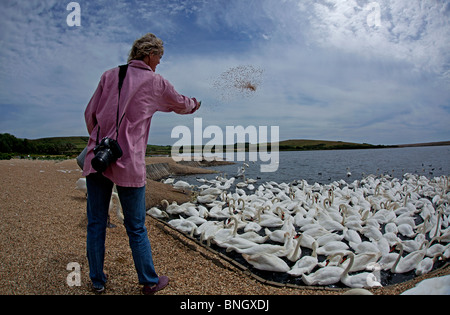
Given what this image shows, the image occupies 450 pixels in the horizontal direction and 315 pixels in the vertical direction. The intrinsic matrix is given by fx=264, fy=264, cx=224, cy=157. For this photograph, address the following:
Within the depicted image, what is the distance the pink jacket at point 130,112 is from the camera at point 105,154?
8cm

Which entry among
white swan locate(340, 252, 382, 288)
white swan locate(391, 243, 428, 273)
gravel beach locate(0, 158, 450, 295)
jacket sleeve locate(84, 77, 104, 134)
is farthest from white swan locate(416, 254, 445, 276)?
jacket sleeve locate(84, 77, 104, 134)

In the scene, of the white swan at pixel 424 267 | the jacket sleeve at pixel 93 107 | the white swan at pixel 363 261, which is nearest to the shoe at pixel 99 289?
the jacket sleeve at pixel 93 107

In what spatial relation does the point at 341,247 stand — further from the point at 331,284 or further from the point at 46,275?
the point at 46,275

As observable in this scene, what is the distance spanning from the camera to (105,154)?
2.36 m

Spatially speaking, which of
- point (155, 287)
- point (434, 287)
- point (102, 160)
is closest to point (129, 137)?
point (102, 160)

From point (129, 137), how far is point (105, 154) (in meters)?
0.30

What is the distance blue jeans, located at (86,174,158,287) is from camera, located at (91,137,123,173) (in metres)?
0.29

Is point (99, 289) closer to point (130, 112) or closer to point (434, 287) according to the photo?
point (130, 112)

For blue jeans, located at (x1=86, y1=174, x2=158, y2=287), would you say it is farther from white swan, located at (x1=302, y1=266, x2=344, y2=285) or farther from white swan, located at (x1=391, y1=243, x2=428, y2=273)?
white swan, located at (x1=391, y1=243, x2=428, y2=273)

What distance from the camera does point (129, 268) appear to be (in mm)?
3520

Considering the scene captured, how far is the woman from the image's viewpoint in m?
2.55

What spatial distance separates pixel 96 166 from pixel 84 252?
2200 mm

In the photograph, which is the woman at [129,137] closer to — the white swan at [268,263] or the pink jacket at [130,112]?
the pink jacket at [130,112]
